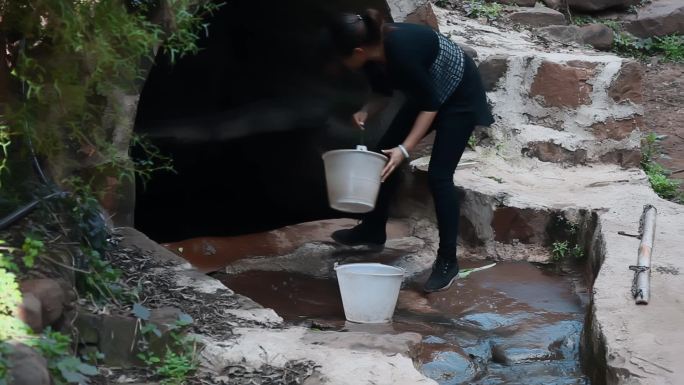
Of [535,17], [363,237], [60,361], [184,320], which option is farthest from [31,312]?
[535,17]

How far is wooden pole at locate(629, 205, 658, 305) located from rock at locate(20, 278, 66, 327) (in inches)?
81.3

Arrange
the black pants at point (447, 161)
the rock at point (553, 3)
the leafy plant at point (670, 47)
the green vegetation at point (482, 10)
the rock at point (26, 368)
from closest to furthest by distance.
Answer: the rock at point (26, 368) < the black pants at point (447, 161) < the green vegetation at point (482, 10) < the rock at point (553, 3) < the leafy plant at point (670, 47)

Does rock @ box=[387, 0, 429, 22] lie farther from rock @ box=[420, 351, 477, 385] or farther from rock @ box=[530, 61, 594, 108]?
rock @ box=[420, 351, 477, 385]

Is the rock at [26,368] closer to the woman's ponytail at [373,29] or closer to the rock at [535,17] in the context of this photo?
the woman's ponytail at [373,29]

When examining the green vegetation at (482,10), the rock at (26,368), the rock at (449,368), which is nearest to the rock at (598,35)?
the green vegetation at (482,10)

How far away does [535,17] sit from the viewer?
23.7 feet

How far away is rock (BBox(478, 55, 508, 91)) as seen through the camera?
5676 millimetres

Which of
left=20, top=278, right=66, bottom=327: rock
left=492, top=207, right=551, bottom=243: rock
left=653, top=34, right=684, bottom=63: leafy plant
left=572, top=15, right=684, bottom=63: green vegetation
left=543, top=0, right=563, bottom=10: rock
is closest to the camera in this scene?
left=20, top=278, right=66, bottom=327: rock

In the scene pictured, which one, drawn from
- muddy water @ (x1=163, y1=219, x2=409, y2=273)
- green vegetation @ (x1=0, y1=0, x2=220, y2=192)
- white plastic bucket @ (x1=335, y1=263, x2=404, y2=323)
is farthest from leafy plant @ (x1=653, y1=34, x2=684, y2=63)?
green vegetation @ (x1=0, y1=0, x2=220, y2=192)

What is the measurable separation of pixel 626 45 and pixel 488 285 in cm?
484

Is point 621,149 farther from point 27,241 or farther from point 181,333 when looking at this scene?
point 27,241

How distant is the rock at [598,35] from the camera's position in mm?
8055

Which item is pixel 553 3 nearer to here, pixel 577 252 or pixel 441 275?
pixel 577 252

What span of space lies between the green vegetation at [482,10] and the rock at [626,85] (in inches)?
60.1
